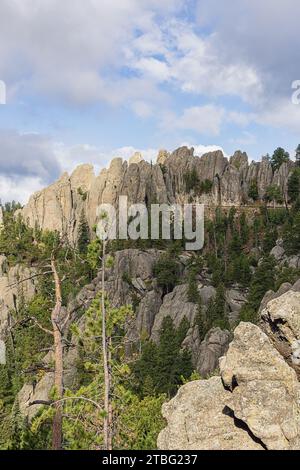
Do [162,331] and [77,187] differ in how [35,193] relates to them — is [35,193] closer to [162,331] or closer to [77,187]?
[77,187]

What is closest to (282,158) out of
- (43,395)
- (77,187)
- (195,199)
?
(195,199)

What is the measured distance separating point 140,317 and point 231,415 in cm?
6772

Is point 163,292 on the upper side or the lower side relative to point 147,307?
upper

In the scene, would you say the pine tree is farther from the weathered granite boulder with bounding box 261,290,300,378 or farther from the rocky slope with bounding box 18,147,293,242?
the weathered granite boulder with bounding box 261,290,300,378

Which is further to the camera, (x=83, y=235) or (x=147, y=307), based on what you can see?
(x=83, y=235)

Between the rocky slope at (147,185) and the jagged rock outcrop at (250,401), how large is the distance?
354 ft

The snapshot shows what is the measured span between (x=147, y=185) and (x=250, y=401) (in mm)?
112923

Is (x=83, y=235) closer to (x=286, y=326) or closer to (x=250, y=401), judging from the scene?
(x=286, y=326)

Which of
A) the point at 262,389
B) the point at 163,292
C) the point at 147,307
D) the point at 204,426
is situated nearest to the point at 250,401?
the point at 262,389

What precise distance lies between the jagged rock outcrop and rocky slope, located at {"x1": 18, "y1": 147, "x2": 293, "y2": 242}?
4252 inches

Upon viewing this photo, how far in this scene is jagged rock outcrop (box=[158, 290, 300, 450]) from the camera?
10047 mm

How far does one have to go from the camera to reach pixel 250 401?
10.3m

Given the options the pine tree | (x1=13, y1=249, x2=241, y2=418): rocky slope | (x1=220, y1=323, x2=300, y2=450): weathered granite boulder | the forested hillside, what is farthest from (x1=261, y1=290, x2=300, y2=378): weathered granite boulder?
the pine tree

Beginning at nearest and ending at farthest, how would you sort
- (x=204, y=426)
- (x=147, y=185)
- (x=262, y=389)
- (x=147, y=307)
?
(x=262, y=389) < (x=204, y=426) < (x=147, y=307) < (x=147, y=185)
